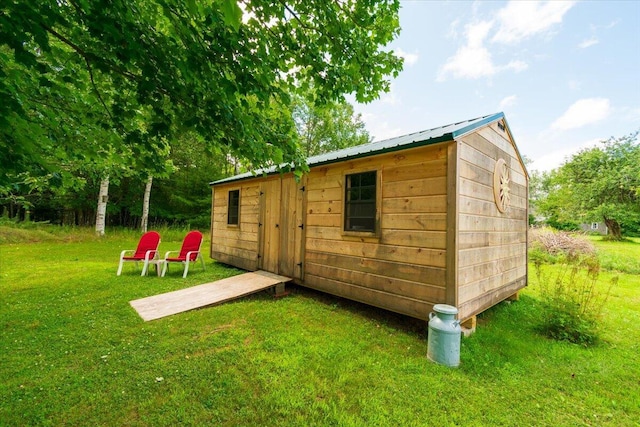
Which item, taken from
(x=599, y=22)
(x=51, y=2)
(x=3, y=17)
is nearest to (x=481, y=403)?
(x=3, y=17)

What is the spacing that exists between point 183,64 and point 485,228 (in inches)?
150

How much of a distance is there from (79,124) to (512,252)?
596 cm

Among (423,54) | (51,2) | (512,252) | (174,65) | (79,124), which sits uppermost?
(423,54)

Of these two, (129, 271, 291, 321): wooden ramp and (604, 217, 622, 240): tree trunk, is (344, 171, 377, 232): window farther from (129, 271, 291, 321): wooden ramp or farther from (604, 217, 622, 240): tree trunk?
(604, 217, 622, 240): tree trunk

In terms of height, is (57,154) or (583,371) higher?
(57,154)

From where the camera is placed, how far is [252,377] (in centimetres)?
222

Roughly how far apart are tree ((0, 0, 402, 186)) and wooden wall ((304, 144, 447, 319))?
1177 mm

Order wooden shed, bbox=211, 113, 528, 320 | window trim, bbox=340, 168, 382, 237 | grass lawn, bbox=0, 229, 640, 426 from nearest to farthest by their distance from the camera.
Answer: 1. grass lawn, bbox=0, 229, 640, 426
2. wooden shed, bbox=211, 113, 528, 320
3. window trim, bbox=340, 168, 382, 237

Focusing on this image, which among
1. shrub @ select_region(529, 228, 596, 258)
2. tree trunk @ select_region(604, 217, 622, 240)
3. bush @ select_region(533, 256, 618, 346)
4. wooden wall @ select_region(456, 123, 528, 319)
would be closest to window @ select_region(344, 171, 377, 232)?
wooden wall @ select_region(456, 123, 528, 319)

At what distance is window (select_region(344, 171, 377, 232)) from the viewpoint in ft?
12.2

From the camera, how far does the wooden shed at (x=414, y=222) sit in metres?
2.96

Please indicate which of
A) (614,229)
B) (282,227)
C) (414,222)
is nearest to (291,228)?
(282,227)

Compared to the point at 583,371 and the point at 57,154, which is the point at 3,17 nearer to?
the point at 57,154

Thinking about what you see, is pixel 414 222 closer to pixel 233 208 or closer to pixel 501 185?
pixel 501 185
